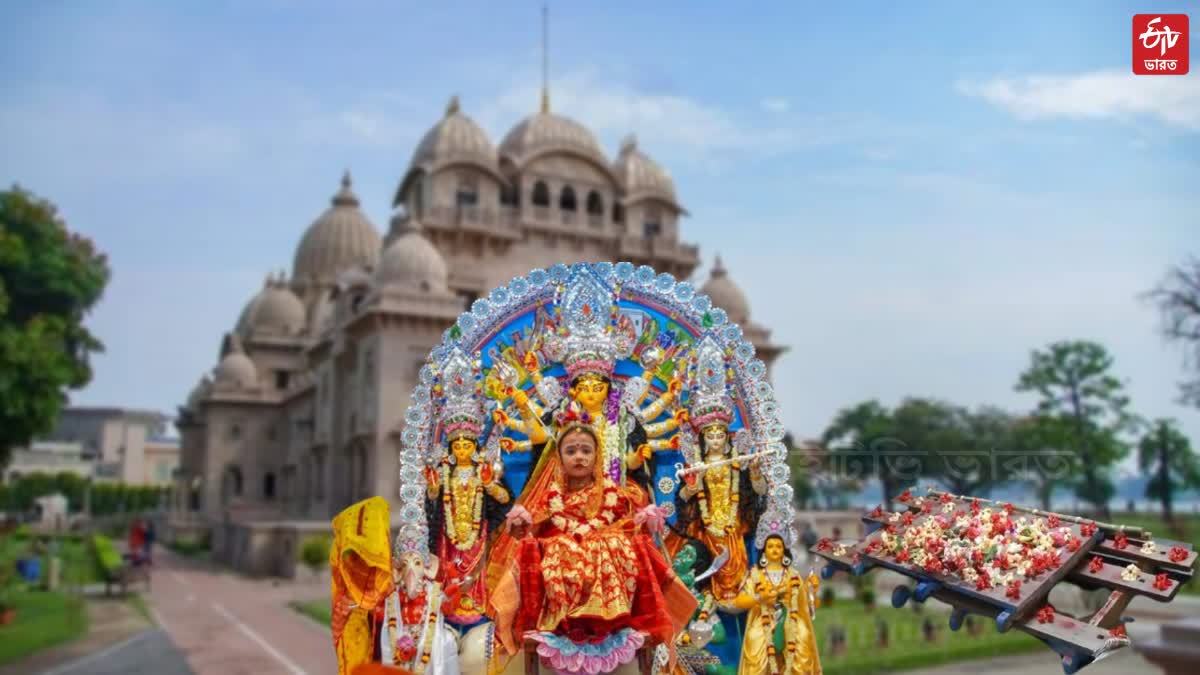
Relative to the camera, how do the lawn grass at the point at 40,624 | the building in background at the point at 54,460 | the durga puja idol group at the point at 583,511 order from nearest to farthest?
the durga puja idol group at the point at 583,511 → the lawn grass at the point at 40,624 → the building in background at the point at 54,460

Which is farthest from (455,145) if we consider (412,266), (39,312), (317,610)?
(317,610)

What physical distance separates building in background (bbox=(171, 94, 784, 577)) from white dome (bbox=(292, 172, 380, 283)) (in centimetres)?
10

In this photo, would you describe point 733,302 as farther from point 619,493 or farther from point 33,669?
point 619,493

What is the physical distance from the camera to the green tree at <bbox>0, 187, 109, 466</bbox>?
2061cm

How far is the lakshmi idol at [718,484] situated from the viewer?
286 inches

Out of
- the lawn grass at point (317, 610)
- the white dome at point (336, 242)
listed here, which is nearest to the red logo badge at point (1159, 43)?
the lawn grass at point (317, 610)

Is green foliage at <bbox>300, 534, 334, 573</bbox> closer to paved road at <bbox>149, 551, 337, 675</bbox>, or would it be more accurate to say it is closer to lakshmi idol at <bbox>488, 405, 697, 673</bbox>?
paved road at <bbox>149, 551, 337, 675</bbox>

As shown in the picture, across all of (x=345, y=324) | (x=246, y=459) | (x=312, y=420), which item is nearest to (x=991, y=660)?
(x=345, y=324)

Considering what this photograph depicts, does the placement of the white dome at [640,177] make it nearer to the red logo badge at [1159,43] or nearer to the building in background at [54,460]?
the red logo badge at [1159,43]

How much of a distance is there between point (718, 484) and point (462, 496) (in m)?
1.92

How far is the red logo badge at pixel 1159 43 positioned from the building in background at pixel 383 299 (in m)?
22.9

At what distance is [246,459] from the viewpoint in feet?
150

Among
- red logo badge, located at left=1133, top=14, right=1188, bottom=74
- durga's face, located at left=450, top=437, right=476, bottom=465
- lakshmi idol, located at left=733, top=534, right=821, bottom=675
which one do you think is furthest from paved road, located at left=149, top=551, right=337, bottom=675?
red logo badge, located at left=1133, top=14, right=1188, bottom=74

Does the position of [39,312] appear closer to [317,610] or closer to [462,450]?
[317,610]
